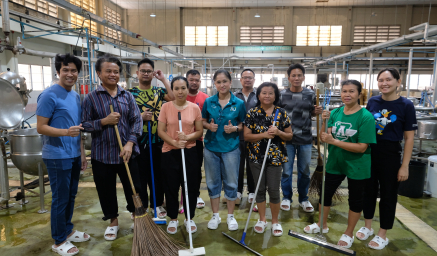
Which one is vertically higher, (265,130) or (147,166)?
(265,130)

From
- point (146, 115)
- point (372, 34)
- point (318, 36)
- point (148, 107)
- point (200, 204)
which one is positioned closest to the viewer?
point (146, 115)

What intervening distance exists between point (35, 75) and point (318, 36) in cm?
1284

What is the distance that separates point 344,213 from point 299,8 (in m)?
13.1

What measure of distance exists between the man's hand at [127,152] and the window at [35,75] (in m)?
8.80

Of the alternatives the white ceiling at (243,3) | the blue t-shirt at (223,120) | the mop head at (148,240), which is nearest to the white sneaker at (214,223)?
the mop head at (148,240)

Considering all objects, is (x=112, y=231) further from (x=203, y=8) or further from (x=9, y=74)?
(x=203, y=8)

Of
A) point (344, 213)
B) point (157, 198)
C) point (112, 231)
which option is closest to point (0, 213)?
point (112, 231)

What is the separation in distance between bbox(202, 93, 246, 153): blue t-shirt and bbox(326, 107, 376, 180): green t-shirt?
880 mm

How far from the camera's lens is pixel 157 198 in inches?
121

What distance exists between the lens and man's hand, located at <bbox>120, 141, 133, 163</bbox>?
7.60 ft

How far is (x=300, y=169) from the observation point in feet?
10.3

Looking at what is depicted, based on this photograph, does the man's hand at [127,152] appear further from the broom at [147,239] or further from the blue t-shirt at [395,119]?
the blue t-shirt at [395,119]

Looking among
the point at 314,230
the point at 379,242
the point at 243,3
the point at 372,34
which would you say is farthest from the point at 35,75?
the point at 372,34

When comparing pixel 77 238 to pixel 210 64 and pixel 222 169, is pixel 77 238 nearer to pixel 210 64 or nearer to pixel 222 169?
pixel 222 169
